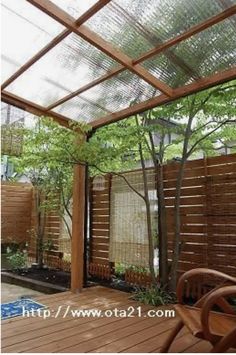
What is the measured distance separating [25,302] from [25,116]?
256 cm

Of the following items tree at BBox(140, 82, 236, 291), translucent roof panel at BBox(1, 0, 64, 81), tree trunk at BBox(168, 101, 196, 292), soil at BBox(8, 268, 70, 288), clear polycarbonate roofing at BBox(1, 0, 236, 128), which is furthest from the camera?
soil at BBox(8, 268, 70, 288)

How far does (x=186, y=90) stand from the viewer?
3.55 metres

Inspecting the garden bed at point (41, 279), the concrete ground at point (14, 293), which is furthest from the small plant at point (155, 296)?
the concrete ground at point (14, 293)

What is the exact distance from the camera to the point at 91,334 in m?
2.91

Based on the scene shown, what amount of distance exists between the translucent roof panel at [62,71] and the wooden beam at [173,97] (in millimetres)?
689

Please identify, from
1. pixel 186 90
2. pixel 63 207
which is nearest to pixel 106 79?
pixel 186 90

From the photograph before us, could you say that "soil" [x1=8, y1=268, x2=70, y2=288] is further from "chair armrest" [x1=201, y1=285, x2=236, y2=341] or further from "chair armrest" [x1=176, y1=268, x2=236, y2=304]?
"chair armrest" [x1=201, y1=285, x2=236, y2=341]

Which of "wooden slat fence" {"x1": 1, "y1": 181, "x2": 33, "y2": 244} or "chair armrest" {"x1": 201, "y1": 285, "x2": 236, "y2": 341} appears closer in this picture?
"chair armrest" {"x1": 201, "y1": 285, "x2": 236, "y2": 341}

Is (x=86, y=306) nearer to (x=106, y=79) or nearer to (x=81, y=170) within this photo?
(x=81, y=170)

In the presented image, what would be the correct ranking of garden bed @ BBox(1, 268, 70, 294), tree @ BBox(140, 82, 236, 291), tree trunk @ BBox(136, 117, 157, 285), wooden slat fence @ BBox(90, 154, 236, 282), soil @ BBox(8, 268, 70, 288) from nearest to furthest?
1. tree @ BBox(140, 82, 236, 291)
2. wooden slat fence @ BBox(90, 154, 236, 282)
3. tree trunk @ BBox(136, 117, 157, 285)
4. garden bed @ BBox(1, 268, 70, 294)
5. soil @ BBox(8, 268, 70, 288)

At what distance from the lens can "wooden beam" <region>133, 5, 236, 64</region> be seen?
102 inches

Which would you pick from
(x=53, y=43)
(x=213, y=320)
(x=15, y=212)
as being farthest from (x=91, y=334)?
(x=15, y=212)

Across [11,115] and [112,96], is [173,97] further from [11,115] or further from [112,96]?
[11,115]

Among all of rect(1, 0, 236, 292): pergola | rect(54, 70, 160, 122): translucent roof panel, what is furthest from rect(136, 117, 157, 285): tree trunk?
rect(1, 0, 236, 292): pergola
